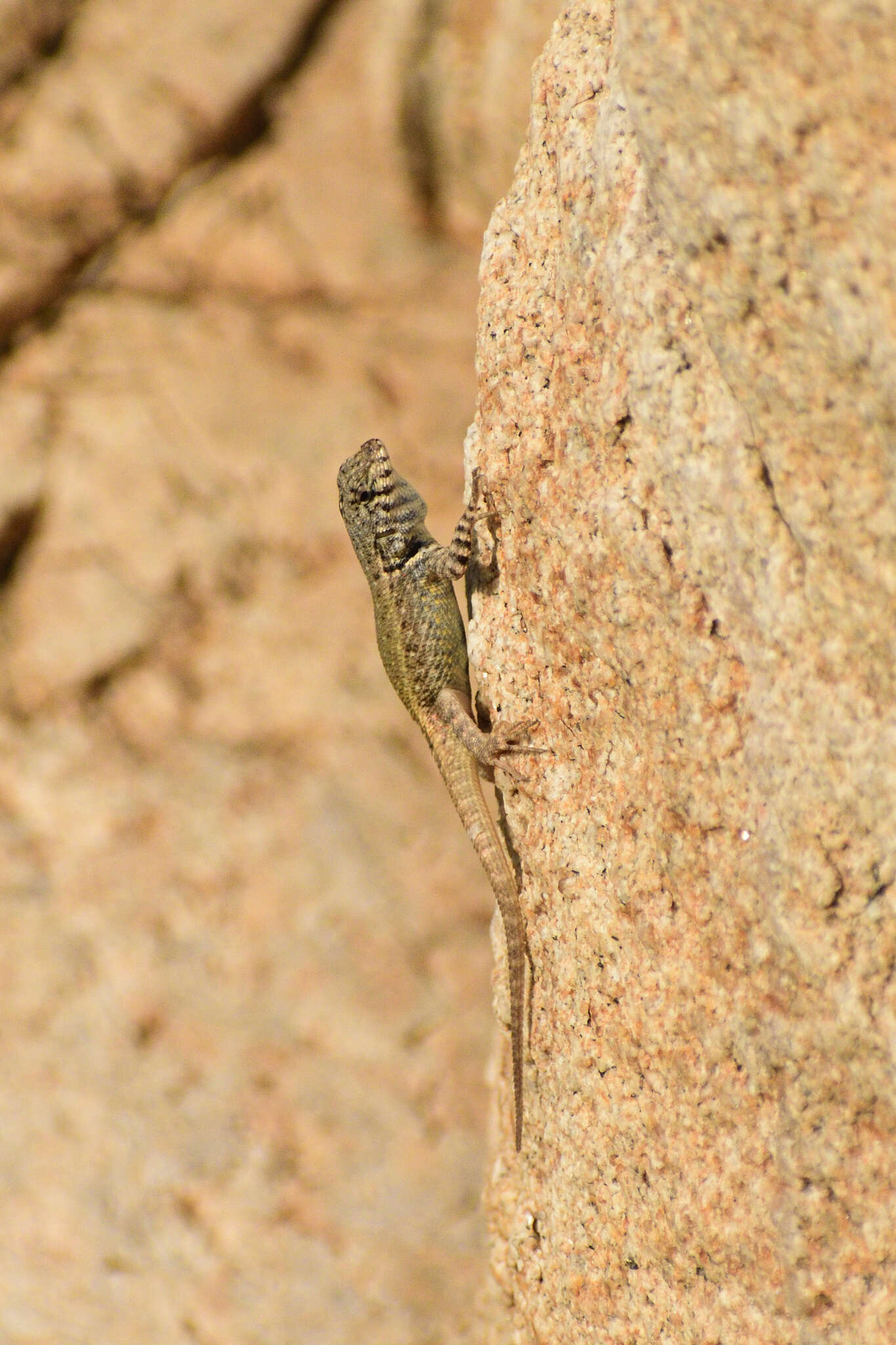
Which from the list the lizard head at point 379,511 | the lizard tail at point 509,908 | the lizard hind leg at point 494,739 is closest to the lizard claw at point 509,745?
the lizard hind leg at point 494,739

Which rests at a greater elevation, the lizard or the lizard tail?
the lizard

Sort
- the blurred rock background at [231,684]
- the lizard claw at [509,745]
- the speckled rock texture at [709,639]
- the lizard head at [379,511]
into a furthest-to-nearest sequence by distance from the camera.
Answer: the blurred rock background at [231,684], the lizard head at [379,511], the lizard claw at [509,745], the speckled rock texture at [709,639]

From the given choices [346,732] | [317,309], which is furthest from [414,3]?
[346,732]

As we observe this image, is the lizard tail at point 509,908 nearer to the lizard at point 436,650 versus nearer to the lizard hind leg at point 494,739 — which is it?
the lizard at point 436,650

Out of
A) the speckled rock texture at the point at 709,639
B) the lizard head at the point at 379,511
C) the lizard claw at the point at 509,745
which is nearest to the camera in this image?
the speckled rock texture at the point at 709,639

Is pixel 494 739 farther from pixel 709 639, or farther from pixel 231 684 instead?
pixel 231 684

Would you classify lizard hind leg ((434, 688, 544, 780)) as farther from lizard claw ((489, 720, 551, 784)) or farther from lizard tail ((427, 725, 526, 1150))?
lizard tail ((427, 725, 526, 1150))

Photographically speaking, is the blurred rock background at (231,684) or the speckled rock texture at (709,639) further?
the blurred rock background at (231,684)

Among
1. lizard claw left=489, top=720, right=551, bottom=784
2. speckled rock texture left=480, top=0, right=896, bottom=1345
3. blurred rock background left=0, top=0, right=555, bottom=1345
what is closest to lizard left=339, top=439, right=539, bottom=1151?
lizard claw left=489, top=720, right=551, bottom=784
